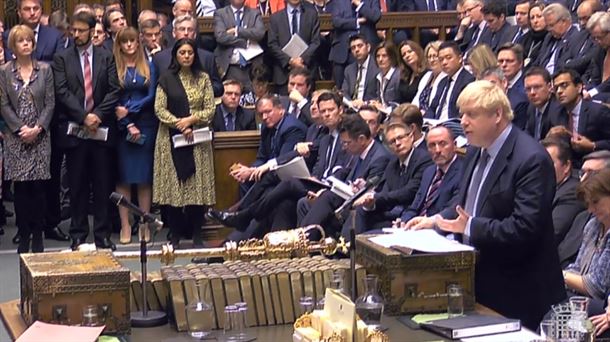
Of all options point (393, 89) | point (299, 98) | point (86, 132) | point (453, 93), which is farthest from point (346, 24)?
A: point (86, 132)

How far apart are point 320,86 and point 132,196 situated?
298 cm

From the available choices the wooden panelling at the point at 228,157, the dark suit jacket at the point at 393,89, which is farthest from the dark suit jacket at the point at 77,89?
the dark suit jacket at the point at 393,89

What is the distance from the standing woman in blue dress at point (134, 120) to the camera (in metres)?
8.76

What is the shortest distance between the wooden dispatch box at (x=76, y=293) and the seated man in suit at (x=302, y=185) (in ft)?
13.1

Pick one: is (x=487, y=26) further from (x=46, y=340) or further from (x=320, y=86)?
(x=46, y=340)

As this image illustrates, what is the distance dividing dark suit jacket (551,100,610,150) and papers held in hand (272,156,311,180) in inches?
66.6

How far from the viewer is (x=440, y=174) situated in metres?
6.71

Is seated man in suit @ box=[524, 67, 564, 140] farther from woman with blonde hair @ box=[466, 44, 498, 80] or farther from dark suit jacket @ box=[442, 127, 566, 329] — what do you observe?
dark suit jacket @ box=[442, 127, 566, 329]

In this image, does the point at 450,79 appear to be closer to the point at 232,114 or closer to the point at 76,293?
the point at 232,114

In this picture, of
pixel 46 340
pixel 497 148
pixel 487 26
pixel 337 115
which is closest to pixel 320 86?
pixel 487 26

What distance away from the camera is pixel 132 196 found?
9.27m

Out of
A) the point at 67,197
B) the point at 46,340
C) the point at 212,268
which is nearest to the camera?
the point at 46,340

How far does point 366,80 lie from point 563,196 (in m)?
4.66

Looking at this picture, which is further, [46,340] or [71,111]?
[71,111]
